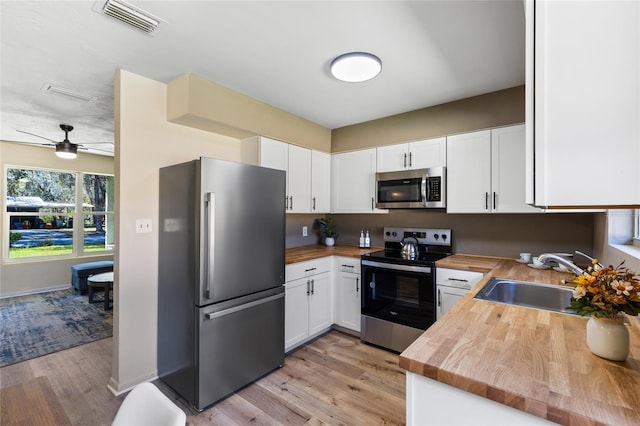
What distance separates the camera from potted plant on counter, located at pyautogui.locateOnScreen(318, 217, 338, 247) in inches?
154

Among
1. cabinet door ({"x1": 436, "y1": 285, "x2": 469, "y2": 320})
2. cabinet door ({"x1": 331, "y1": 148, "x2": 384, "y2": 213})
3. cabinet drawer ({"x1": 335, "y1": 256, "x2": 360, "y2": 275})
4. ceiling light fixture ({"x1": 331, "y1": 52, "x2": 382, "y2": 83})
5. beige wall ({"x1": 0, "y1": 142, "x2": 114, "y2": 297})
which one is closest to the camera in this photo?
ceiling light fixture ({"x1": 331, "y1": 52, "x2": 382, "y2": 83})

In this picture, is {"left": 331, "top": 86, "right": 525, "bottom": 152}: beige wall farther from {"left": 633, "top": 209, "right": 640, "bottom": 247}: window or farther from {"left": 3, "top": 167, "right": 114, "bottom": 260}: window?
{"left": 3, "top": 167, "right": 114, "bottom": 260}: window

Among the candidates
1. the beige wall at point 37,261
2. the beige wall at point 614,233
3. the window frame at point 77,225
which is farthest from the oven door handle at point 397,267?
the beige wall at point 37,261

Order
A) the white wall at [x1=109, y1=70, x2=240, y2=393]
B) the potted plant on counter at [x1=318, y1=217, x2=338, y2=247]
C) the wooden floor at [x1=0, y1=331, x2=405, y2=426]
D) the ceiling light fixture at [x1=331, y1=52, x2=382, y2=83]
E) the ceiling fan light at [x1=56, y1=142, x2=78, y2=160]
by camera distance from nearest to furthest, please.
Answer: the wooden floor at [x1=0, y1=331, x2=405, y2=426] → the ceiling light fixture at [x1=331, y1=52, x2=382, y2=83] → the white wall at [x1=109, y1=70, x2=240, y2=393] → the ceiling fan light at [x1=56, y1=142, x2=78, y2=160] → the potted plant on counter at [x1=318, y1=217, x2=338, y2=247]

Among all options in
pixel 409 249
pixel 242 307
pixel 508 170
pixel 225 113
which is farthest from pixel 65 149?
pixel 508 170

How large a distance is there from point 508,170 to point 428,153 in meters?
0.75

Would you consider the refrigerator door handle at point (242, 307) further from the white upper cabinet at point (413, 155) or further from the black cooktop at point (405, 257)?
the white upper cabinet at point (413, 155)

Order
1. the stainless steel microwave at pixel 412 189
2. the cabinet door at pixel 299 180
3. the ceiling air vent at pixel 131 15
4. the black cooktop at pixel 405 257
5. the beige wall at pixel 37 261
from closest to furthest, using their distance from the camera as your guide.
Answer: the ceiling air vent at pixel 131 15 → the black cooktop at pixel 405 257 → the stainless steel microwave at pixel 412 189 → the cabinet door at pixel 299 180 → the beige wall at pixel 37 261

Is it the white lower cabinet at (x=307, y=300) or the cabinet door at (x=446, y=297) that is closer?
the cabinet door at (x=446, y=297)

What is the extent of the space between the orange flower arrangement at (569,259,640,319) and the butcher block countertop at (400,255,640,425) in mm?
166

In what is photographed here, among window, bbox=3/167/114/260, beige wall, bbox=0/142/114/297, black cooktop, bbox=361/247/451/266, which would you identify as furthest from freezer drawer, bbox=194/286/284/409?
window, bbox=3/167/114/260

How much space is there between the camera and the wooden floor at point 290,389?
199 cm

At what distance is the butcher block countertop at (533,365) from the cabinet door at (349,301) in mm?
1809

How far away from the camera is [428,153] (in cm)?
310
